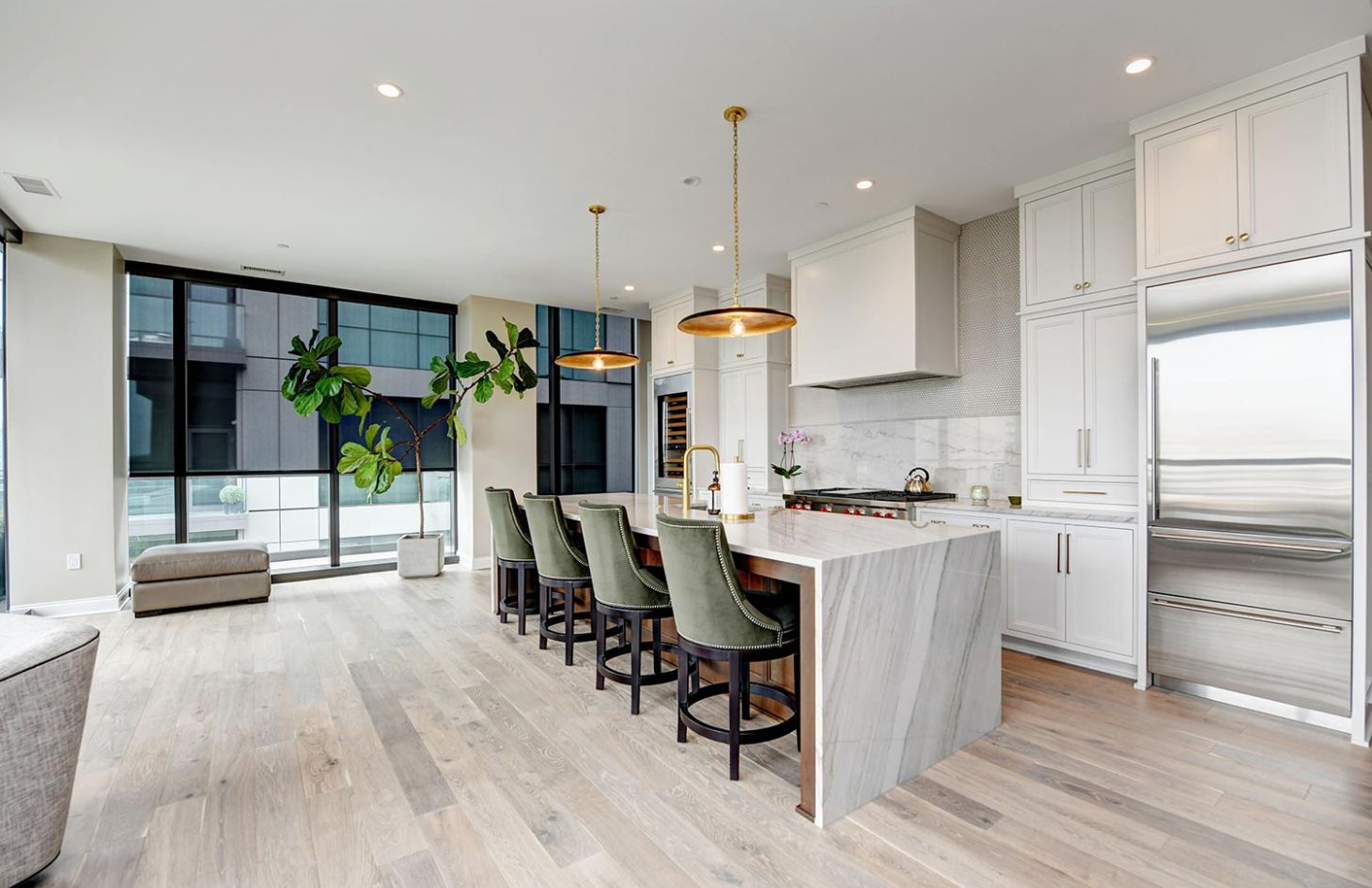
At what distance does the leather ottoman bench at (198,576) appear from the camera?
4.69 metres

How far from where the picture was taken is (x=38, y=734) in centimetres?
171

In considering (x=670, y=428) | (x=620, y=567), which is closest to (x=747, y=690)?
(x=620, y=567)

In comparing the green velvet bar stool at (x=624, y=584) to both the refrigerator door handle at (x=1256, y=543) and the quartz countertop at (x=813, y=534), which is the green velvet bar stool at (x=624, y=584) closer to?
the quartz countertop at (x=813, y=534)

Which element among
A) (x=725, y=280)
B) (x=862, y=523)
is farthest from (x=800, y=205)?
(x=862, y=523)

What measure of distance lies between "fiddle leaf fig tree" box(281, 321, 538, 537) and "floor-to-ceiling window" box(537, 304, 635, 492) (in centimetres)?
47

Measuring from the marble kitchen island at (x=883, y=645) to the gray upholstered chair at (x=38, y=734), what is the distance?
2.01 m

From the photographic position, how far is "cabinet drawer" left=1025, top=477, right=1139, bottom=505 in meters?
3.44

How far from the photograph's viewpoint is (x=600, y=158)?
3.53 meters

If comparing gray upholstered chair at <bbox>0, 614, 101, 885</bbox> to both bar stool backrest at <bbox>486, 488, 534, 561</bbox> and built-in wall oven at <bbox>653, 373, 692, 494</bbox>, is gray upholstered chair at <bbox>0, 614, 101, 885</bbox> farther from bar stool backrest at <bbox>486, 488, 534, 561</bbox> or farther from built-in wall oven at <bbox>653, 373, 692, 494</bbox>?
built-in wall oven at <bbox>653, 373, 692, 494</bbox>

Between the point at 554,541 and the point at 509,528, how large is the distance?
68cm

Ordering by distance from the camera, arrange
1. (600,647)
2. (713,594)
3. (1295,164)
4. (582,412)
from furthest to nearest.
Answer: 1. (582,412)
2. (600,647)
3. (1295,164)
4. (713,594)

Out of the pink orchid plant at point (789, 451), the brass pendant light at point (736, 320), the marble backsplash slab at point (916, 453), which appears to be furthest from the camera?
the pink orchid plant at point (789, 451)

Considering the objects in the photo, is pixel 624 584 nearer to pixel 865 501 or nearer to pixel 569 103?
pixel 865 501

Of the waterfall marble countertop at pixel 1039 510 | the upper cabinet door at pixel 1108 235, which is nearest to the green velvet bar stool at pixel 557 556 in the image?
the waterfall marble countertop at pixel 1039 510
